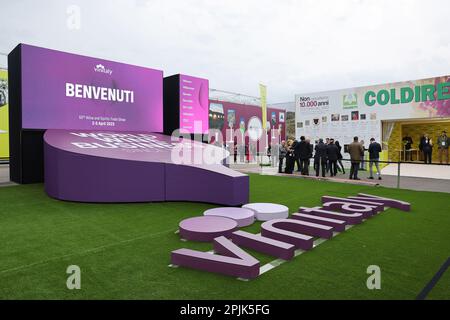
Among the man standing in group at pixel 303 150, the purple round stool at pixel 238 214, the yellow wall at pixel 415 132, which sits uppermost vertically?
the yellow wall at pixel 415 132

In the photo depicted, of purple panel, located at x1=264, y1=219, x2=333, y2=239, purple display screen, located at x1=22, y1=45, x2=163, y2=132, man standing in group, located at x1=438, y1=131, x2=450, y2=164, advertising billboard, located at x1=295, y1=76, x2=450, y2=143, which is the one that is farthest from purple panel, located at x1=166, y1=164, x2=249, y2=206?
man standing in group, located at x1=438, y1=131, x2=450, y2=164

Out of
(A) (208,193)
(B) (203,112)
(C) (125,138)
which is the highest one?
(B) (203,112)

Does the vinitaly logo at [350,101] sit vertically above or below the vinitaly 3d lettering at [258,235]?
above

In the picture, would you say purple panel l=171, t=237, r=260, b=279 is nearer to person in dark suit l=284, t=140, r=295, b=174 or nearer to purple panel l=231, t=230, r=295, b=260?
purple panel l=231, t=230, r=295, b=260

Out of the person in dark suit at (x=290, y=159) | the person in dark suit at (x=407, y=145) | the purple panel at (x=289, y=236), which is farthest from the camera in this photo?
the person in dark suit at (x=407, y=145)

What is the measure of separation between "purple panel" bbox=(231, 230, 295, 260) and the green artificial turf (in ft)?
0.42

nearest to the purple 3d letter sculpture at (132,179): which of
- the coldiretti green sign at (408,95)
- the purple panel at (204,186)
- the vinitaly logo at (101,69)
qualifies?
the purple panel at (204,186)

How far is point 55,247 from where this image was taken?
3.71 meters

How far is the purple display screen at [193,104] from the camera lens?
37.5ft

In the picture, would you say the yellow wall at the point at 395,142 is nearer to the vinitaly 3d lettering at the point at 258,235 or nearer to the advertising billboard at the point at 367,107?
the advertising billboard at the point at 367,107

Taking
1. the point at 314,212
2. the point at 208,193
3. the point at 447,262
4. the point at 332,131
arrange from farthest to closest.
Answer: the point at 332,131 → the point at 208,193 → the point at 314,212 → the point at 447,262

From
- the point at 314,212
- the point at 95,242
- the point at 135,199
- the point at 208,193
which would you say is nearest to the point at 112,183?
the point at 135,199

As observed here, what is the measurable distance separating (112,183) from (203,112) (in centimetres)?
654
